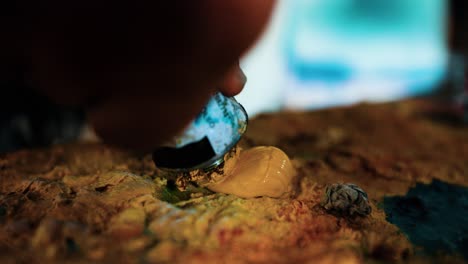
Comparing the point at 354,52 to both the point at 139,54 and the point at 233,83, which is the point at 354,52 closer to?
the point at 233,83

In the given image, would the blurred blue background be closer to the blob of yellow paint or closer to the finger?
the blob of yellow paint

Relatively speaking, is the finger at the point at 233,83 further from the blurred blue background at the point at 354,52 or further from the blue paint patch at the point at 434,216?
the blurred blue background at the point at 354,52

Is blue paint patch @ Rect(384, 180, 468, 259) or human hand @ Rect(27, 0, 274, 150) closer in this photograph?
human hand @ Rect(27, 0, 274, 150)

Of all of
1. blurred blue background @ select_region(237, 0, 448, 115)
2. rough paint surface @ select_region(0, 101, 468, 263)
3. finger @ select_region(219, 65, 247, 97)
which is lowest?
blurred blue background @ select_region(237, 0, 448, 115)

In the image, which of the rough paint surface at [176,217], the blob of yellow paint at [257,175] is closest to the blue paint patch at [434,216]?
the rough paint surface at [176,217]

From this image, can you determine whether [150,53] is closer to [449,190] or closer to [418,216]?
[418,216]

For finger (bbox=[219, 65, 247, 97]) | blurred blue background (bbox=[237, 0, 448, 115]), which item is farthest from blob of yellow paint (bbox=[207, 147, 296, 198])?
blurred blue background (bbox=[237, 0, 448, 115])
